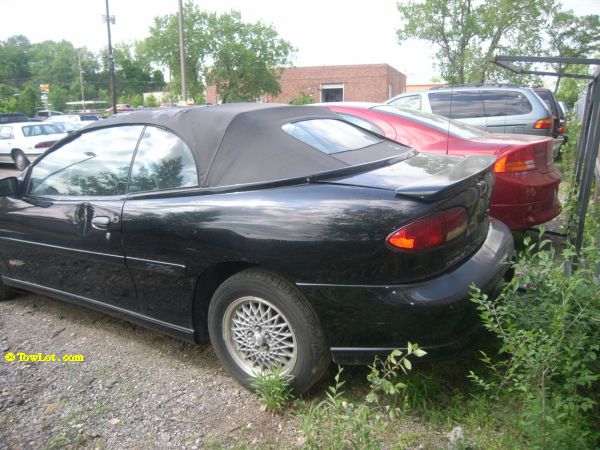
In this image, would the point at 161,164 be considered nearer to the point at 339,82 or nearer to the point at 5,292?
the point at 5,292

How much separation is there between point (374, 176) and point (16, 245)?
277cm

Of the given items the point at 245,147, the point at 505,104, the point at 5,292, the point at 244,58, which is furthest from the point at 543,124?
the point at 244,58

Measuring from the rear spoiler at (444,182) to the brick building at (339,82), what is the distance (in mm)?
43986

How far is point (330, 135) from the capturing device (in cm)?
310

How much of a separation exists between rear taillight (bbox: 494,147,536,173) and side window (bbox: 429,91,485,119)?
394 cm

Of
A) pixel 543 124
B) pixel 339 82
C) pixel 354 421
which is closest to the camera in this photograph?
pixel 354 421

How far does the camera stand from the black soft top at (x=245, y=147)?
8.59 feet

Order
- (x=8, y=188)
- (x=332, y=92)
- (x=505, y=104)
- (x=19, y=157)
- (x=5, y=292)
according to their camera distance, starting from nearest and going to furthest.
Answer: (x=8, y=188)
(x=5, y=292)
(x=505, y=104)
(x=19, y=157)
(x=332, y=92)

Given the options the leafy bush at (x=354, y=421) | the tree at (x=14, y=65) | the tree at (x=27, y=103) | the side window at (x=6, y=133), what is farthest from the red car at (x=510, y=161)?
the tree at (x=14, y=65)

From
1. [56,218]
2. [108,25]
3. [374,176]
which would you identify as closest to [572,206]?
[374,176]

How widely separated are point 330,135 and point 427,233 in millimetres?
1151

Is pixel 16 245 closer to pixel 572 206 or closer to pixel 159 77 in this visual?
pixel 572 206

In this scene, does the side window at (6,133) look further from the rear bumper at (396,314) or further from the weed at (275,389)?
the rear bumper at (396,314)

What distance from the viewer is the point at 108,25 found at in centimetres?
3234
